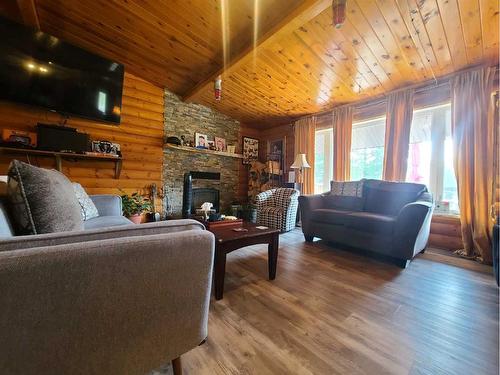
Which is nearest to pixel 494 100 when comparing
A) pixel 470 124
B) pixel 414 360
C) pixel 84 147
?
pixel 470 124

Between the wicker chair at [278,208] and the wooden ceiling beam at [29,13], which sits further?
the wicker chair at [278,208]

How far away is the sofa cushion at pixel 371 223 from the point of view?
2260 millimetres

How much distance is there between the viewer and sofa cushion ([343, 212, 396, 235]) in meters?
2.26

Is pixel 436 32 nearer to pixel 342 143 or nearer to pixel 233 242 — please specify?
pixel 342 143

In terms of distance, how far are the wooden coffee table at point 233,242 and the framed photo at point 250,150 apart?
3294mm

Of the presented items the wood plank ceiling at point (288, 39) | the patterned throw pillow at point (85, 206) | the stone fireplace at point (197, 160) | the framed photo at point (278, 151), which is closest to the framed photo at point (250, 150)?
the stone fireplace at point (197, 160)

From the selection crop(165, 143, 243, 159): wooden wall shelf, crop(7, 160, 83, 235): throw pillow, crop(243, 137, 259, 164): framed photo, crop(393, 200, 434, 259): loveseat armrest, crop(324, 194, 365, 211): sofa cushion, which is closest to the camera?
crop(7, 160, 83, 235): throw pillow

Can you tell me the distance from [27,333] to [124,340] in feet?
0.81

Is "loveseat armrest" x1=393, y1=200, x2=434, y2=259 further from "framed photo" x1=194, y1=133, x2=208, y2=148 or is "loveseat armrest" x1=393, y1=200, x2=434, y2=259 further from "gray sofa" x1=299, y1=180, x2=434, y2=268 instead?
"framed photo" x1=194, y1=133, x2=208, y2=148

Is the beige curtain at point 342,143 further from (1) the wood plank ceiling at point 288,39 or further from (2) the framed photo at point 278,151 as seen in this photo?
(2) the framed photo at point 278,151

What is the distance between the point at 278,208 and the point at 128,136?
2751 mm

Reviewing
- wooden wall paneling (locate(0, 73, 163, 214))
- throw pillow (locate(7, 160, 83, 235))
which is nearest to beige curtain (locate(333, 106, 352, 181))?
wooden wall paneling (locate(0, 73, 163, 214))

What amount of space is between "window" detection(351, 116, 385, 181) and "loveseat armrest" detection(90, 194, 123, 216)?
3533 mm

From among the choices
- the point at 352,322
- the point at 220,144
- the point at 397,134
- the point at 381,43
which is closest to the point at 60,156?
the point at 220,144
